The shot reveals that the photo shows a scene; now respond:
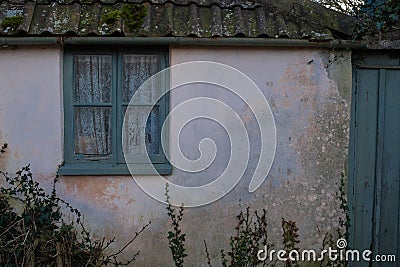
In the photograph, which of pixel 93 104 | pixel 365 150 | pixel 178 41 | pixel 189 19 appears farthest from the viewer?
pixel 365 150

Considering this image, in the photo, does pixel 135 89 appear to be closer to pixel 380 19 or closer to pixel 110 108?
pixel 110 108

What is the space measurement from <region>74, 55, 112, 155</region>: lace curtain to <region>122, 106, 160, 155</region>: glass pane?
0.21m

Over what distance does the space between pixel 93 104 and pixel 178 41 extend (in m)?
1.25

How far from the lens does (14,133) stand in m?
5.71

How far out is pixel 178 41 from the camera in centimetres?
553

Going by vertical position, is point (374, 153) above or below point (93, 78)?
below

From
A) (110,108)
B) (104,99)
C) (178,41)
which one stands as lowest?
(110,108)

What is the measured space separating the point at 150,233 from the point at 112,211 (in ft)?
1.67

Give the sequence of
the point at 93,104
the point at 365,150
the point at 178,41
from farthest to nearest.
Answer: the point at 365,150
the point at 93,104
the point at 178,41

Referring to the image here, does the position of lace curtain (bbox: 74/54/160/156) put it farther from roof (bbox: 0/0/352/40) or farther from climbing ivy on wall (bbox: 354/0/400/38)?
climbing ivy on wall (bbox: 354/0/400/38)

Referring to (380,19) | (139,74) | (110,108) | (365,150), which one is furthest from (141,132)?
(380,19)

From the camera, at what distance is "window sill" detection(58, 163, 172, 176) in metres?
5.72

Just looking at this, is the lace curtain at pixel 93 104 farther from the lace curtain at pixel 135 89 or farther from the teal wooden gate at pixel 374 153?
the teal wooden gate at pixel 374 153

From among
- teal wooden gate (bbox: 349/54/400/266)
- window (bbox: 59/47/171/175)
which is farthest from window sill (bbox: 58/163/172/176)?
teal wooden gate (bbox: 349/54/400/266)
